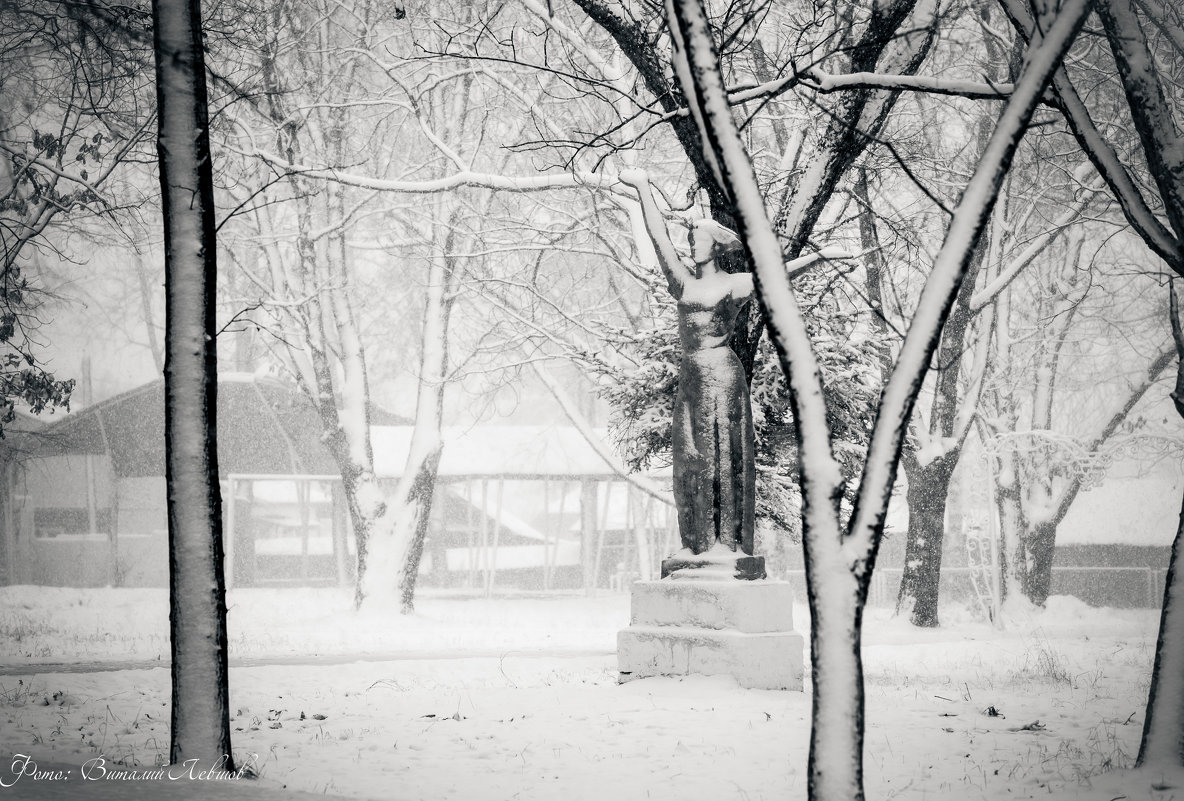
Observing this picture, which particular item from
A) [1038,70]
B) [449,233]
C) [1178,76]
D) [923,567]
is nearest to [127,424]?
[449,233]

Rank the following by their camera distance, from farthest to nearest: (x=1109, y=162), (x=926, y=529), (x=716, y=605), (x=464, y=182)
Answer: (x=926, y=529) < (x=464, y=182) < (x=716, y=605) < (x=1109, y=162)

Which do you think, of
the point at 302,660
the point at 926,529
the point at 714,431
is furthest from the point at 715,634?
the point at 926,529

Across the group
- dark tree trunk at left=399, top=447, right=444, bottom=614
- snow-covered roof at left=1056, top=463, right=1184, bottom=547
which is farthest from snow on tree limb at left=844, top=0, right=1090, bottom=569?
snow-covered roof at left=1056, top=463, right=1184, bottom=547

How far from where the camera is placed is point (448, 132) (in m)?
19.6

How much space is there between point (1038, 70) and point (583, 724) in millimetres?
5128

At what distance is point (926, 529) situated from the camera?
17.6 metres

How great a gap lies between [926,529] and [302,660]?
10.6 m

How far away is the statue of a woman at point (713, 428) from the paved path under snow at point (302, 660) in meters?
4.41

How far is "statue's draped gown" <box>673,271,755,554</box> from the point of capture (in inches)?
360

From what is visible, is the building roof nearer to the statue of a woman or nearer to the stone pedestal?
the statue of a woman

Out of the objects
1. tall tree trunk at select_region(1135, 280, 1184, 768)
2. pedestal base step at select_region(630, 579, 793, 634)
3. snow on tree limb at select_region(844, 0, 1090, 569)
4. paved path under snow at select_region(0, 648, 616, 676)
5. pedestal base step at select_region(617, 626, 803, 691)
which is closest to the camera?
snow on tree limb at select_region(844, 0, 1090, 569)

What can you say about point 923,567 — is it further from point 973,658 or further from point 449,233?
point 449,233

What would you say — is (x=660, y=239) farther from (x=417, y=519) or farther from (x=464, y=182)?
(x=417, y=519)

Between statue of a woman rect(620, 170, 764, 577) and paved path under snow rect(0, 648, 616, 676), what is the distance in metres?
4.41
